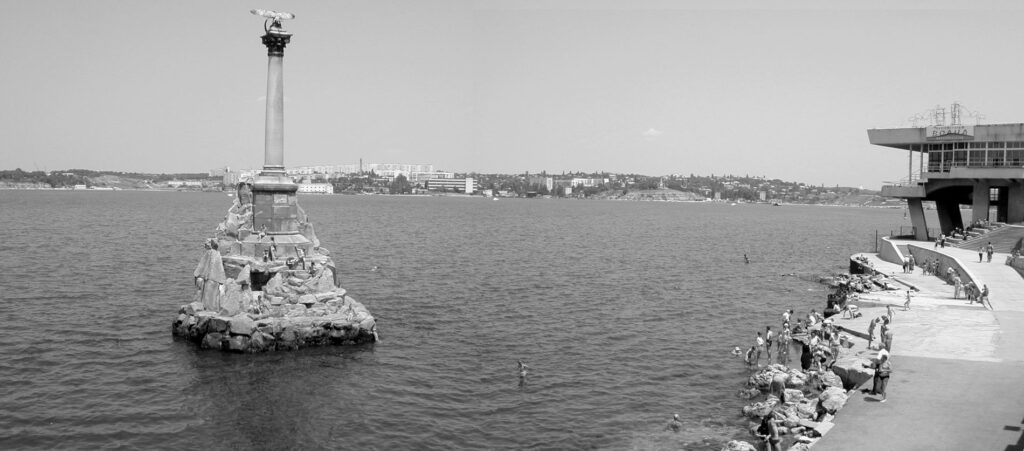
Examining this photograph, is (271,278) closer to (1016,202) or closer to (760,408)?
(760,408)

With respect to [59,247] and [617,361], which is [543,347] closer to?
[617,361]

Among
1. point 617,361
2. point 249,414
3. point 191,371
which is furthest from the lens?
point 617,361

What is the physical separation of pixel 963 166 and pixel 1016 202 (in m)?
4.21

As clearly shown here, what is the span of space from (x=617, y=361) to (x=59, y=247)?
2131 inches

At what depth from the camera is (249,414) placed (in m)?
25.0

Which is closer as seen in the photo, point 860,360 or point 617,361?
point 860,360

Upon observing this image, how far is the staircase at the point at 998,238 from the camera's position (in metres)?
50.7

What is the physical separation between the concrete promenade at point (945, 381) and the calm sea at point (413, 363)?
4227 mm

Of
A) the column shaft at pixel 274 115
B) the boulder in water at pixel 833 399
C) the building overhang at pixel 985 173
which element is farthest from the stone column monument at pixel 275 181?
the building overhang at pixel 985 173

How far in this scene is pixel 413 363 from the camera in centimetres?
3120

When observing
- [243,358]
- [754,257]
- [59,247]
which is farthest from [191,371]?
[754,257]

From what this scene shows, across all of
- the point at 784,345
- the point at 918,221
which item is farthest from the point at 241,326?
the point at 918,221

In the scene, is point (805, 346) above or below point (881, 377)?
below

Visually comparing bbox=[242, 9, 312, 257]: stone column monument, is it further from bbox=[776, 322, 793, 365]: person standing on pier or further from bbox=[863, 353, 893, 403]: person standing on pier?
bbox=[863, 353, 893, 403]: person standing on pier
